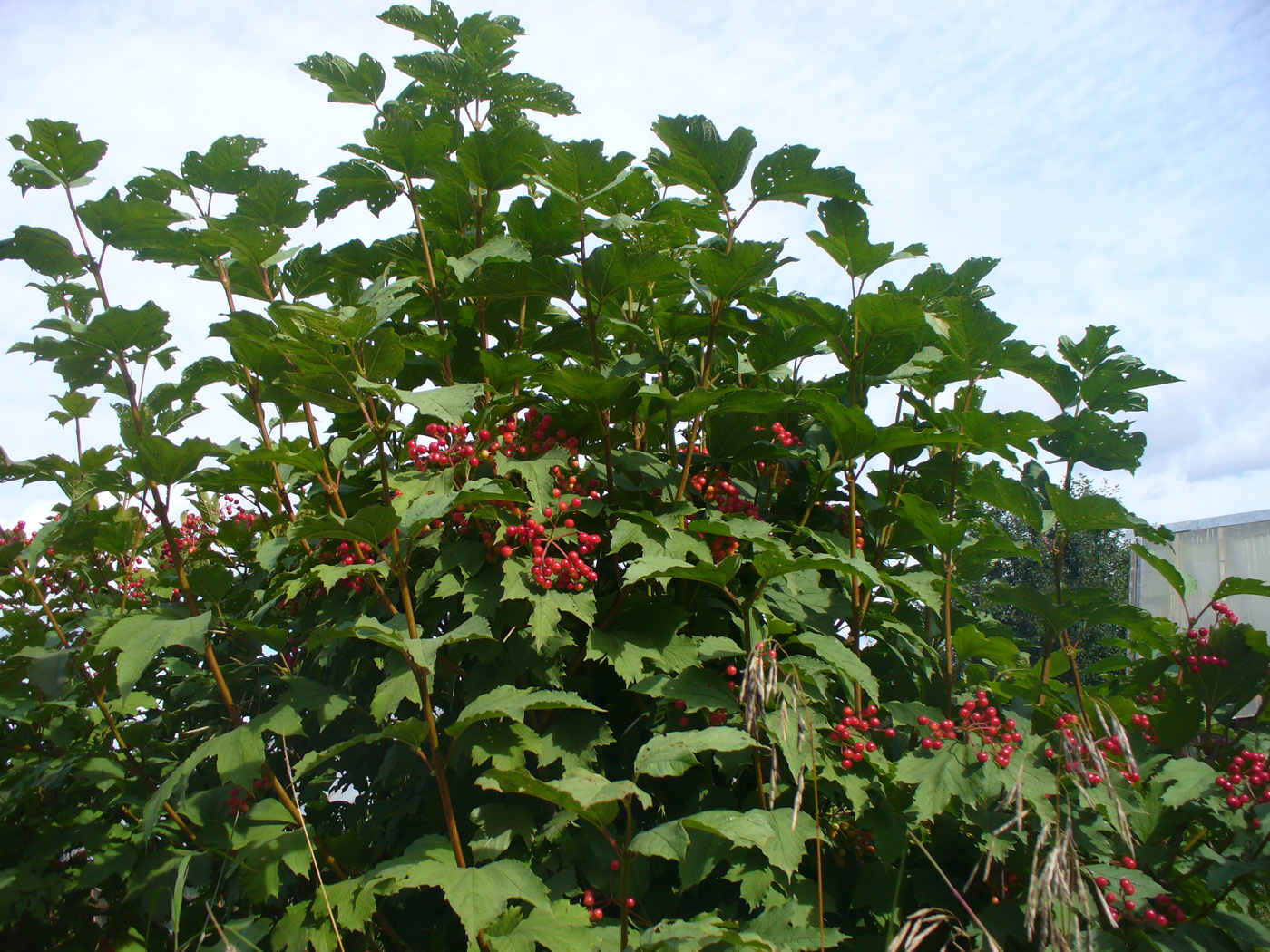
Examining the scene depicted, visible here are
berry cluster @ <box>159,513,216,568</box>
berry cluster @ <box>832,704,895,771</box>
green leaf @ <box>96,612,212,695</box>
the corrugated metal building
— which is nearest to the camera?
green leaf @ <box>96,612,212,695</box>

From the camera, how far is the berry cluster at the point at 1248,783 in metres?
1.86

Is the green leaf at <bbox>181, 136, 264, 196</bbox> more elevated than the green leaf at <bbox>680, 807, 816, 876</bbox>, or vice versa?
the green leaf at <bbox>181, 136, 264, 196</bbox>

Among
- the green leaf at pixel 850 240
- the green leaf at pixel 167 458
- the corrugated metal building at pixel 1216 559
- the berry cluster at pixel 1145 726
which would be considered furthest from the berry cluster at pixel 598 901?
the corrugated metal building at pixel 1216 559

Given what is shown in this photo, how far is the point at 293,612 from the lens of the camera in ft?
8.56

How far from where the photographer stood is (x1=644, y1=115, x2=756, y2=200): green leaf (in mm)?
2281

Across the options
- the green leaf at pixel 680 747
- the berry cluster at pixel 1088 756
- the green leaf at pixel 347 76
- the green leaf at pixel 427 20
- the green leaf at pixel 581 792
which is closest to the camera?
the green leaf at pixel 581 792

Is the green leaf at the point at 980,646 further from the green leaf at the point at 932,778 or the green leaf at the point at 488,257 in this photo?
the green leaf at the point at 488,257

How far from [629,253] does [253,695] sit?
68.5 inches

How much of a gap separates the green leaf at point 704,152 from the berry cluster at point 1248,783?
6.73 ft

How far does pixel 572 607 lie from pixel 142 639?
1.01 metres

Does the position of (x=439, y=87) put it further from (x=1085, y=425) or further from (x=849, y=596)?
(x=1085, y=425)

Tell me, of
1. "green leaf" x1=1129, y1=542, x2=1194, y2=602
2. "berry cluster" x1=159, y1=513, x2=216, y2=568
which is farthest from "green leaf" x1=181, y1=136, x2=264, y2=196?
"green leaf" x1=1129, y1=542, x2=1194, y2=602

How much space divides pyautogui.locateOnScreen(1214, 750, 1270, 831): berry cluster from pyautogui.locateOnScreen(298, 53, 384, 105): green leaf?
3129mm

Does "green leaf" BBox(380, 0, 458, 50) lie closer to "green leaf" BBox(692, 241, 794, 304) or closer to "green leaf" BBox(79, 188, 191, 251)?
"green leaf" BBox(79, 188, 191, 251)
